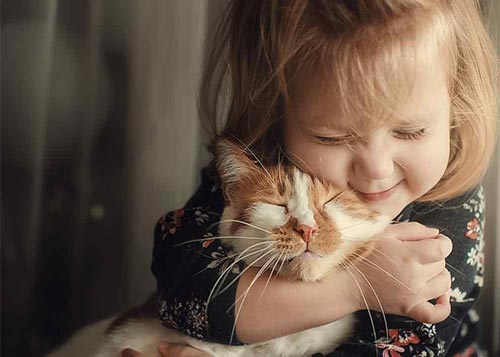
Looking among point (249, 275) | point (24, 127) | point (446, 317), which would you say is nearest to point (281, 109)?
point (249, 275)

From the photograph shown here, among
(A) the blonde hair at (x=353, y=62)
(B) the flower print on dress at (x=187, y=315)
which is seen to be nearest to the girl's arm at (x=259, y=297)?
(B) the flower print on dress at (x=187, y=315)

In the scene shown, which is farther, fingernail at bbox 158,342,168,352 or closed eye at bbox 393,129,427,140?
fingernail at bbox 158,342,168,352

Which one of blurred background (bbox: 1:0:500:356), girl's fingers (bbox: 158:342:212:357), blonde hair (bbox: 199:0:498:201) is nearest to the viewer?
blonde hair (bbox: 199:0:498:201)

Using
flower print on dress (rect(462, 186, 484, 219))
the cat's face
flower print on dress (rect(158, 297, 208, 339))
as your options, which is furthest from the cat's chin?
flower print on dress (rect(462, 186, 484, 219))

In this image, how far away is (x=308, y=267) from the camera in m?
0.68

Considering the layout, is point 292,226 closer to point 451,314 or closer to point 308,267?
point 308,267

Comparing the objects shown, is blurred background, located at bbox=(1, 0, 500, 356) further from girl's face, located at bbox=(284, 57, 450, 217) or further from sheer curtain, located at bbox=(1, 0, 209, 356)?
girl's face, located at bbox=(284, 57, 450, 217)

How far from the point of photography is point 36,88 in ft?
3.01

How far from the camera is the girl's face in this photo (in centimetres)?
66

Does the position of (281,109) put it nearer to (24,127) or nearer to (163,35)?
(163,35)

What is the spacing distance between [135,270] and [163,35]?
0.32m

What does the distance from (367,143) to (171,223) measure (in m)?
0.26

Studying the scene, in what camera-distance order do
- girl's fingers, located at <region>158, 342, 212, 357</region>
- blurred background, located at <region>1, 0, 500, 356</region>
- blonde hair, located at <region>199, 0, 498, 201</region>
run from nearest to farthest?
blonde hair, located at <region>199, 0, 498, 201</region>
girl's fingers, located at <region>158, 342, 212, 357</region>
blurred background, located at <region>1, 0, 500, 356</region>

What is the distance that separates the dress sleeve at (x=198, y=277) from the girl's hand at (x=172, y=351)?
0.02 m
